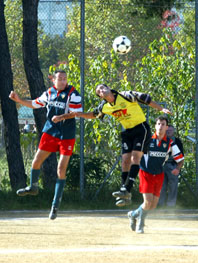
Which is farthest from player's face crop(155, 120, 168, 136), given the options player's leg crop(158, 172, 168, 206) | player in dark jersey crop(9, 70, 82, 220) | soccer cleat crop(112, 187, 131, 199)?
player's leg crop(158, 172, 168, 206)

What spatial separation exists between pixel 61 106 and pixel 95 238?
215 centimetres

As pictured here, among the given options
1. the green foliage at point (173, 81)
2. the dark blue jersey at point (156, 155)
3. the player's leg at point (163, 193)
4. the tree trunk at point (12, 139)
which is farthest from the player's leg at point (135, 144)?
the tree trunk at point (12, 139)

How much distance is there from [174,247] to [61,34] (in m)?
7.45

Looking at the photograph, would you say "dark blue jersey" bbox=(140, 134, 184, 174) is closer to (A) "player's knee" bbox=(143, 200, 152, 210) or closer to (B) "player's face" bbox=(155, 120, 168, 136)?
(B) "player's face" bbox=(155, 120, 168, 136)

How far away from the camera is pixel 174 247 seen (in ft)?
32.6

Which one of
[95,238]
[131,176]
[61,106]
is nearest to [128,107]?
[61,106]

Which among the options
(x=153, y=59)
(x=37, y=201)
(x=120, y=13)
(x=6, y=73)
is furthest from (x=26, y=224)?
(x=120, y=13)

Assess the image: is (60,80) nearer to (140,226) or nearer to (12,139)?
(140,226)

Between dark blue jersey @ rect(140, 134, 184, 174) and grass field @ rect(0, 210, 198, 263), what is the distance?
3.61ft

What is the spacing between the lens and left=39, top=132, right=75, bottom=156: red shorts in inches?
430

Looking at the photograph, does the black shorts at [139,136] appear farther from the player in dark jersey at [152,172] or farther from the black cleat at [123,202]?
the black cleat at [123,202]

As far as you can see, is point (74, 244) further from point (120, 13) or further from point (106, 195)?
point (120, 13)

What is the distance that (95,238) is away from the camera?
35.5 ft

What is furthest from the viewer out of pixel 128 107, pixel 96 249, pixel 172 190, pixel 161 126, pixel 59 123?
pixel 172 190
